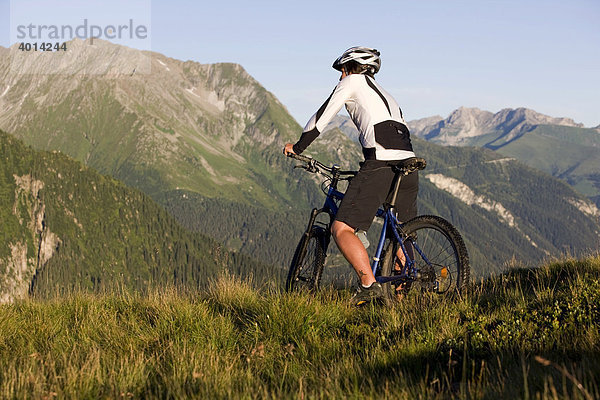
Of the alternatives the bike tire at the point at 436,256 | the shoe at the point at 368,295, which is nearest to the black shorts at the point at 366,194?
the bike tire at the point at 436,256

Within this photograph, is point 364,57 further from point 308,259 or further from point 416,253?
point 308,259

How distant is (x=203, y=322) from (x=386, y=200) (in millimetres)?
2959

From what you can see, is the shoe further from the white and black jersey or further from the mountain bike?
the white and black jersey

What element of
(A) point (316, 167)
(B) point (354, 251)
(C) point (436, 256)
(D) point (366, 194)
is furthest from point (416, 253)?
(A) point (316, 167)

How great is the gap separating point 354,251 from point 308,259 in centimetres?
160

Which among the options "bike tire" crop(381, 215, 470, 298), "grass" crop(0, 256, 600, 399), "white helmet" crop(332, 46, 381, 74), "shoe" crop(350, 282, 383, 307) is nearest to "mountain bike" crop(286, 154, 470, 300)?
"bike tire" crop(381, 215, 470, 298)

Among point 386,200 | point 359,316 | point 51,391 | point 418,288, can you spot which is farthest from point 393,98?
point 51,391

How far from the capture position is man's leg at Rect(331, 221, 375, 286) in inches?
273

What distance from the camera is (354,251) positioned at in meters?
7.06

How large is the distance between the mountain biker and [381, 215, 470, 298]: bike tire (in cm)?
50

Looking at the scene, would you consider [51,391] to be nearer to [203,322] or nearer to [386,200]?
[203,322]

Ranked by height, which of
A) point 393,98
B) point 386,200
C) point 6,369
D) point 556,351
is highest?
point 393,98

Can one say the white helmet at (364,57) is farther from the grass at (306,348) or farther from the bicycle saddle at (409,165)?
the grass at (306,348)

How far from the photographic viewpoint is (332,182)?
834cm
